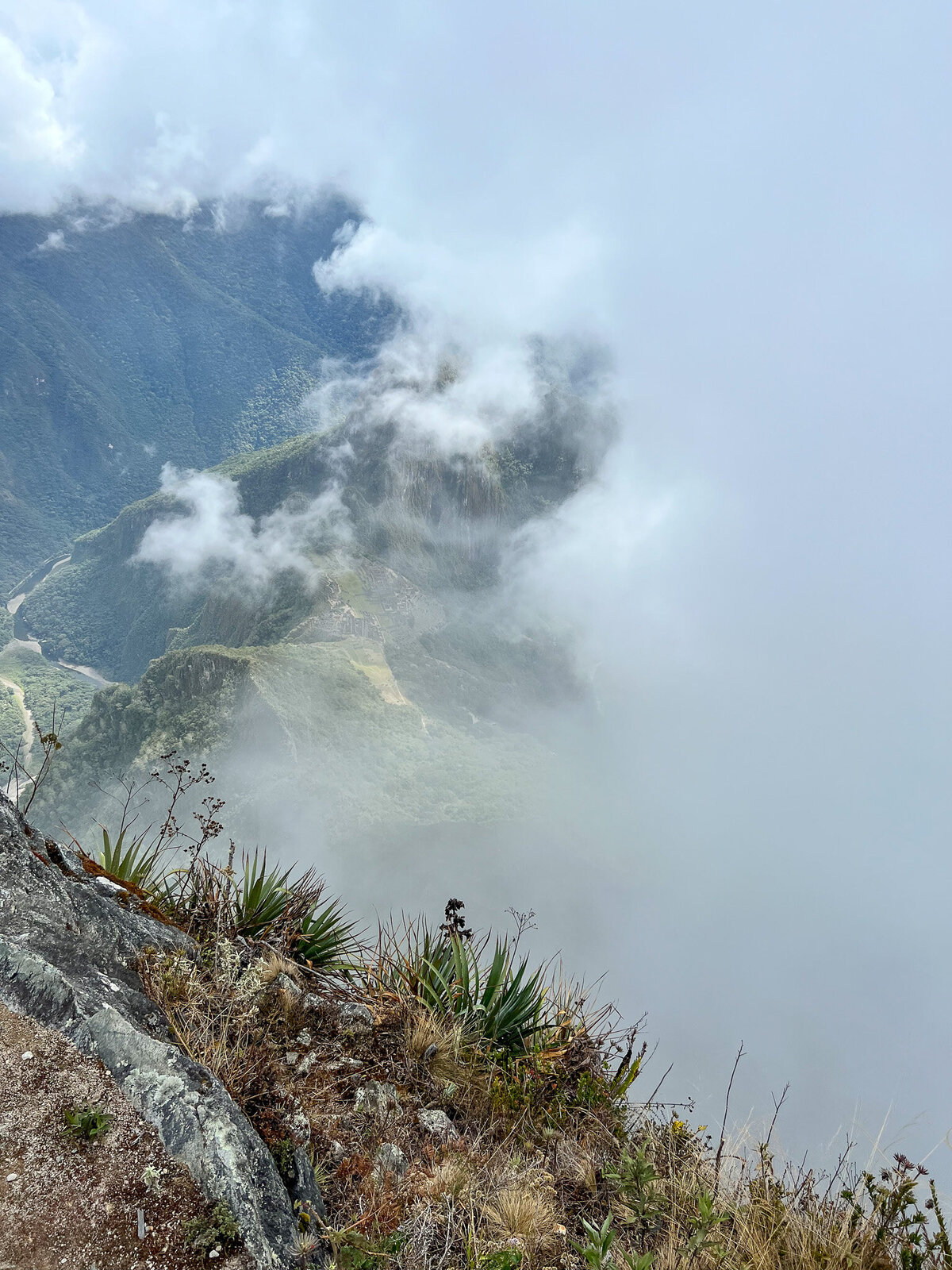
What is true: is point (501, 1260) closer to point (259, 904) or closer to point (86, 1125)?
point (86, 1125)

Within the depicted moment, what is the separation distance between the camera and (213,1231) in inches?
111

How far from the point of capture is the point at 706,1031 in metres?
136

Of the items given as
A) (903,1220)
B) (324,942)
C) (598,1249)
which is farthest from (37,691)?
(903,1220)

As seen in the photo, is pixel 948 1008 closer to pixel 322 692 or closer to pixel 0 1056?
pixel 322 692

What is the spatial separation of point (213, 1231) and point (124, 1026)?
107 centimetres

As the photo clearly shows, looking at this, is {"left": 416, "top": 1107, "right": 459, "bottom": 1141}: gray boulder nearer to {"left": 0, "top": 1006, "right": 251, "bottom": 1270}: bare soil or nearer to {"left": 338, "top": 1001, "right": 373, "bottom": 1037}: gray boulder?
{"left": 338, "top": 1001, "right": 373, "bottom": 1037}: gray boulder

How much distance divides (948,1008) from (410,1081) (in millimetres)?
232395

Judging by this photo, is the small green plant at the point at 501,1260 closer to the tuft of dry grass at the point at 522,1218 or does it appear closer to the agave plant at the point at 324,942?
the tuft of dry grass at the point at 522,1218

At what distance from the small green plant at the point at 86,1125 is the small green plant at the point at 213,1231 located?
540mm

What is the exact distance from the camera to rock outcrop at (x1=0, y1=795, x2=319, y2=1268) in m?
3.08

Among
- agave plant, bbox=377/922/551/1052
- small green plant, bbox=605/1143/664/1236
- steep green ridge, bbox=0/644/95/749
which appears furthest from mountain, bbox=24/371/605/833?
small green plant, bbox=605/1143/664/1236

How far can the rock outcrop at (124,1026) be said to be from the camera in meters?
3.08

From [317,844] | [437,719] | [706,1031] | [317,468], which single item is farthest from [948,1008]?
[317,468]

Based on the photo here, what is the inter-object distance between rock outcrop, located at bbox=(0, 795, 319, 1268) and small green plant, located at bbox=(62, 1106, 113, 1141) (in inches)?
6.6
